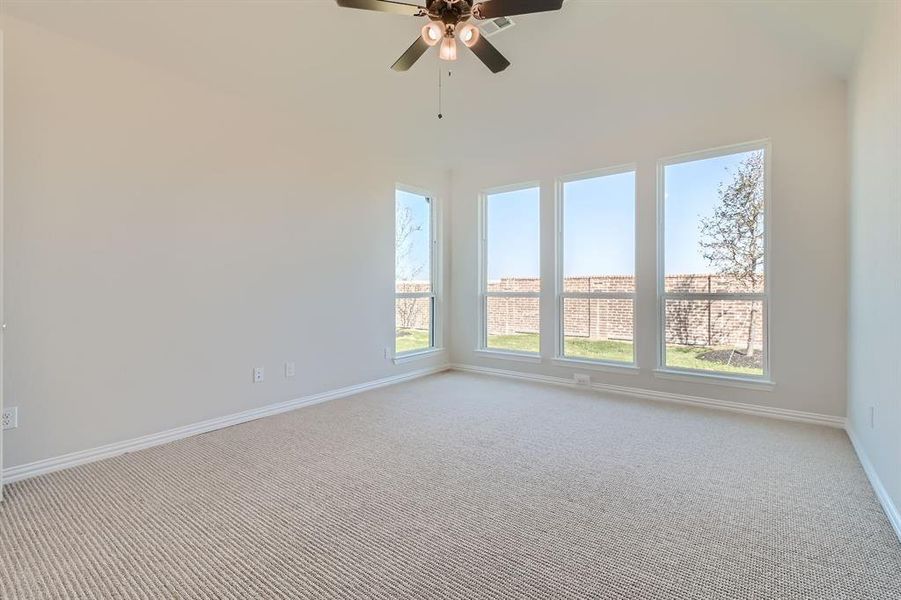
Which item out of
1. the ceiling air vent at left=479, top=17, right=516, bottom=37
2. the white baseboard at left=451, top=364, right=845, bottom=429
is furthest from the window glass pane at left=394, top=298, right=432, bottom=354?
the ceiling air vent at left=479, top=17, right=516, bottom=37

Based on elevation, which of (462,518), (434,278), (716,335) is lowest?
(462,518)

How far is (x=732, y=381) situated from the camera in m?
3.67

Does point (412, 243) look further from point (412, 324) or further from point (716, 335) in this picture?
point (716, 335)

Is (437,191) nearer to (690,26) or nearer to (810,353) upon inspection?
(690,26)

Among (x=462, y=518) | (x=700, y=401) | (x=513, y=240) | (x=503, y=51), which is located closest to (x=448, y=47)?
(x=503, y=51)

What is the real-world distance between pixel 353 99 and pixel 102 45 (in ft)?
5.61

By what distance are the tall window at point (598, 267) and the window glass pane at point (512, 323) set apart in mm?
360

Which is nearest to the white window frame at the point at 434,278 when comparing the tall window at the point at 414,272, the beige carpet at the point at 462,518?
the tall window at the point at 414,272

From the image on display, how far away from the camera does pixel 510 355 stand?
200 inches

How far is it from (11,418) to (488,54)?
Answer: 11.4 ft

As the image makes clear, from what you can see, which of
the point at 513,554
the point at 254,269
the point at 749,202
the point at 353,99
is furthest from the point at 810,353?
the point at 254,269

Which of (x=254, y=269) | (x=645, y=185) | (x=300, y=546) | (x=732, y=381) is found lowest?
(x=300, y=546)

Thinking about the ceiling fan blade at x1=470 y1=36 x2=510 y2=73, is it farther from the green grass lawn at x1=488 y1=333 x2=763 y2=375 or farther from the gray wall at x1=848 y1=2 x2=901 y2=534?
the green grass lawn at x1=488 y1=333 x2=763 y2=375

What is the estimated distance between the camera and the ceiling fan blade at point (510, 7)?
198 centimetres
